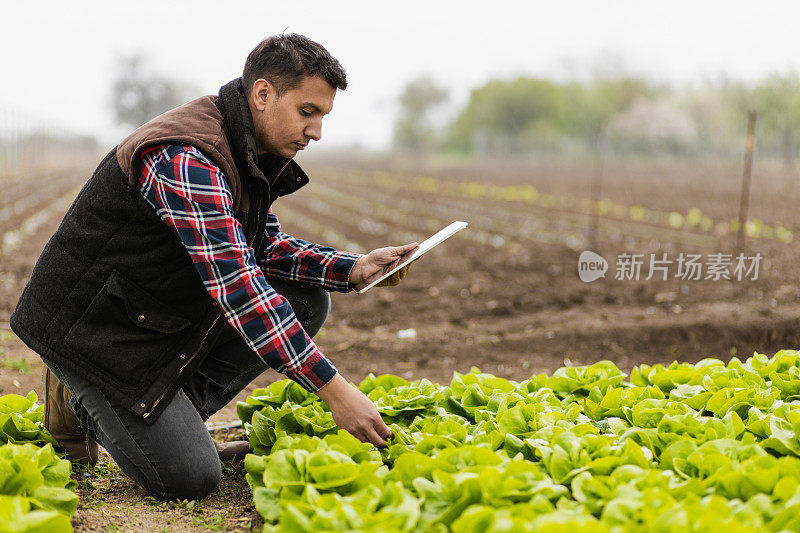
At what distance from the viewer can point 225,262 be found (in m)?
2.06

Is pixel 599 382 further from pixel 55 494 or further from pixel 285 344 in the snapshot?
pixel 55 494

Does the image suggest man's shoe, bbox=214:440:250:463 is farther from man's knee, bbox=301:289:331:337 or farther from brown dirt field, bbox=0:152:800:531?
man's knee, bbox=301:289:331:337

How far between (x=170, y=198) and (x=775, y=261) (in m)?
6.98

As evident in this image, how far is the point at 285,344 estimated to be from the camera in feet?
6.81

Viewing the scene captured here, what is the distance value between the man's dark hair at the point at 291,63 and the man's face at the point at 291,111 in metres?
0.02

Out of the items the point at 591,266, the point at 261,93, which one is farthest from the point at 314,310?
the point at 591,266

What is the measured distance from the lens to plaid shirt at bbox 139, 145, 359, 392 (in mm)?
2062

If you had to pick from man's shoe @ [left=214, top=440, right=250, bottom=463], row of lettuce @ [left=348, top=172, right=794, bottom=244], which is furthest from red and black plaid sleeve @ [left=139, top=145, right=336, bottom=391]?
row of lettuce @ [left=348, top=172, right=794, bottom=244]

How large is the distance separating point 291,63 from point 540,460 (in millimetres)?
1430

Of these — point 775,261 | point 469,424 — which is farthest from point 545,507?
point 775,261

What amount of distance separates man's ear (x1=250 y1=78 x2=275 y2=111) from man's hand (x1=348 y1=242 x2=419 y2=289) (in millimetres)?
685

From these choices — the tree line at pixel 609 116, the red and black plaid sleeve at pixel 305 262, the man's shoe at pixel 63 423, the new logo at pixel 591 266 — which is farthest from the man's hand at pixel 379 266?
the tree line at pixel 609 116

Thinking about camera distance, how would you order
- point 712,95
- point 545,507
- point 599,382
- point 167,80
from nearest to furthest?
1. point 545,507
2. point 599,382
3. point 167,80
4. point 712,95

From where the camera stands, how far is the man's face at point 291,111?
223cm
